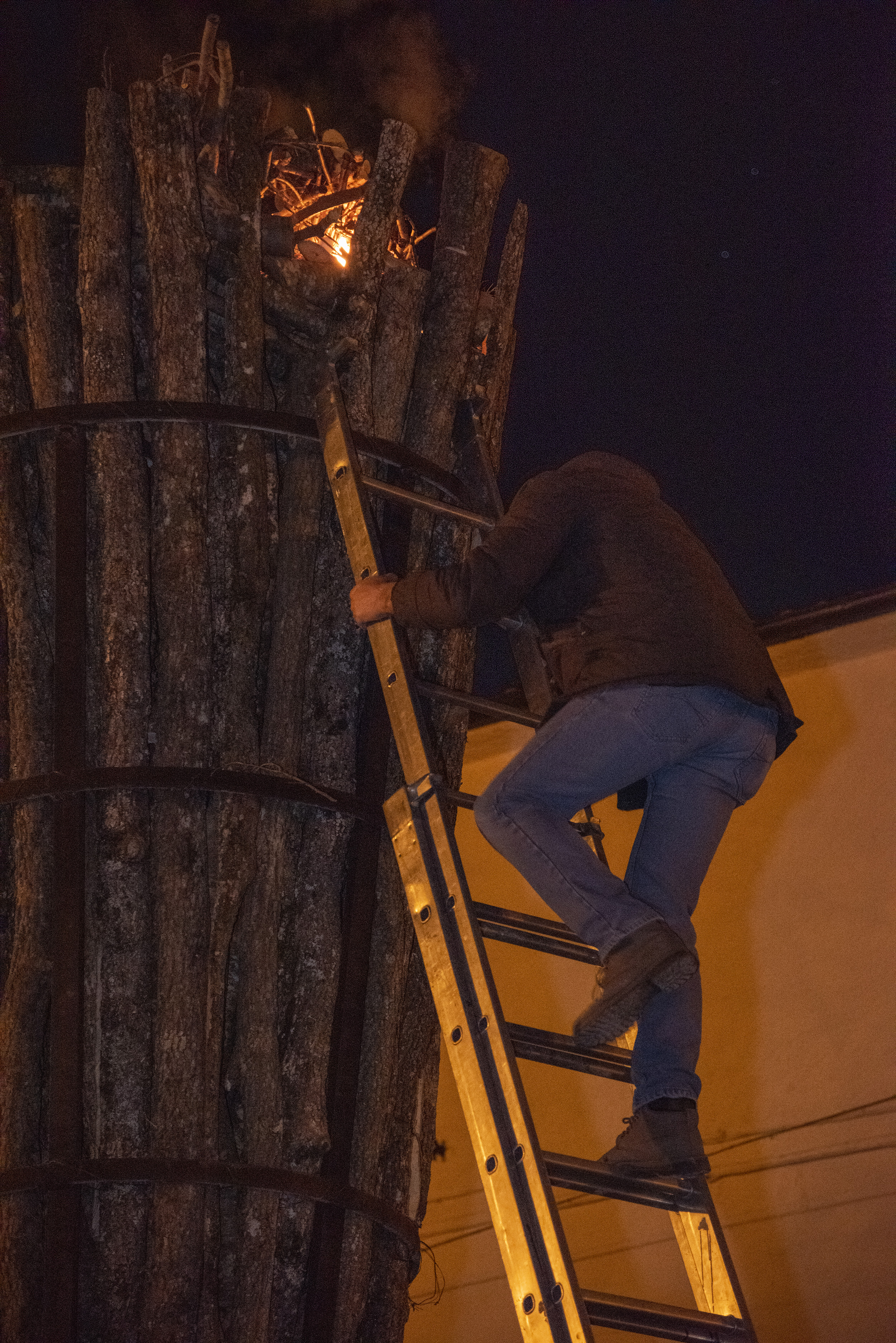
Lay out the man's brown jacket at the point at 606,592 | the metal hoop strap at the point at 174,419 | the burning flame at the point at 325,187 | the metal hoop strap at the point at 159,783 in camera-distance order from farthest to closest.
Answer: the burning flame at the point at 325,187 → the metal hoop strap at the point at 174,419 → the metal hoop strap at the point at 159,783 → the man's brown jacket at the point at 606,592

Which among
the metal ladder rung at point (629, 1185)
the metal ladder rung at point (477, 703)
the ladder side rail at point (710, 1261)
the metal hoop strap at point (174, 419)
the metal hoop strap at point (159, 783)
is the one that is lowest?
the ladder side rail at point (710, 1261)

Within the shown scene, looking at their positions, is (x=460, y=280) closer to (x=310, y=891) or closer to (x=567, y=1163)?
(x=310, y=891)

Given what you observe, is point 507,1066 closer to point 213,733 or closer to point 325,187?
point 213,733

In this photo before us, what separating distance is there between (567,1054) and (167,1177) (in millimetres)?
1202

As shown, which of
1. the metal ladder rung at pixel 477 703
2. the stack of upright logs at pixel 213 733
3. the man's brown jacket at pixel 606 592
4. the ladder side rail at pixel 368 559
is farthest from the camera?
the metal ladder rung at pixel 477 703

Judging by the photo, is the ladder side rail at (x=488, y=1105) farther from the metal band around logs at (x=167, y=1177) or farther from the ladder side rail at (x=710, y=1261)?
the metal band around logs at (x=167, y=1177)

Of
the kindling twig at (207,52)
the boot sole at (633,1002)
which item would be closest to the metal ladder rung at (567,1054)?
the boot sole at (633,1002)

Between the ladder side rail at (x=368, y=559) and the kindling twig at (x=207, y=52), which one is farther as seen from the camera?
the kindling twig at (x=207, y=52)

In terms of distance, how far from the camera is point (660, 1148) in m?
3.36

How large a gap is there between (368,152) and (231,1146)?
16.3 ft

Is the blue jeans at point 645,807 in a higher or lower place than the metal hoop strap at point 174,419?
lower

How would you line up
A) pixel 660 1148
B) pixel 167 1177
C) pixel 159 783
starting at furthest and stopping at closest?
pixel 159 783, pixel 167 1177, pixel 660 1148

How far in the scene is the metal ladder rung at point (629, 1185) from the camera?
3303 mm

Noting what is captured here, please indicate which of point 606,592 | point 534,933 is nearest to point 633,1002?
point 534,933
